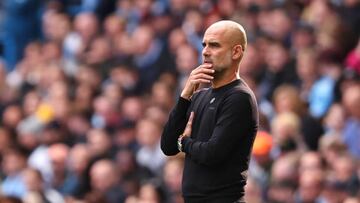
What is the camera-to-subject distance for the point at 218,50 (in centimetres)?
580

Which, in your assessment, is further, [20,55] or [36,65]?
[20,55]

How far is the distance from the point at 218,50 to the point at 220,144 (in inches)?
19.3

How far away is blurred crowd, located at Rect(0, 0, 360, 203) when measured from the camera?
9.38m

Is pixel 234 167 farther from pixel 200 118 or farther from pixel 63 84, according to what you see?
pixel 63 84

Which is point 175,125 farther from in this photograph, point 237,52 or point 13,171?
point 13,171

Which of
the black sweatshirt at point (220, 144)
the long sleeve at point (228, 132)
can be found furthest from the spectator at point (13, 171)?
the long sleeve at point (228, 132)

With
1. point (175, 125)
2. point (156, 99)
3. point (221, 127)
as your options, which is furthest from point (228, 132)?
point (156, 99)

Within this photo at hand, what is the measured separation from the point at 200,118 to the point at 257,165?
12.9ft

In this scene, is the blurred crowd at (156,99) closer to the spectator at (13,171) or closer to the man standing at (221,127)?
the spectator at (13,171)

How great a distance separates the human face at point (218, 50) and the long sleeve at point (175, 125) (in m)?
0.28

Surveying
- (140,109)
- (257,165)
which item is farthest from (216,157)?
(140,109)

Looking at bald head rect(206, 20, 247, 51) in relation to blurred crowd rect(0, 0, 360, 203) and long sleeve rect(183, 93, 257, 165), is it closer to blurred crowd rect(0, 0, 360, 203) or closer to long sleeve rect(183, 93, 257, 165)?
long sleeve rect(183, 93, 257, 165)

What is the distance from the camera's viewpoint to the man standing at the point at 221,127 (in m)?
5.74

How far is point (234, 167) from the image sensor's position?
580 centimetres
